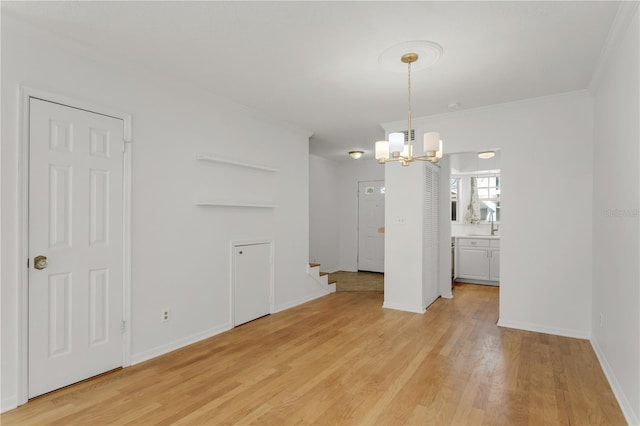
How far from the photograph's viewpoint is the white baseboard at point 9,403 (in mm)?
2221

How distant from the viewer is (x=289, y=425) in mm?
2115

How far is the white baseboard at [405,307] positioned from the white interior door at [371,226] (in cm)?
283

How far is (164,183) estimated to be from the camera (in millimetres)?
3281

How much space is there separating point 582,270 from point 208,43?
14.1 feet

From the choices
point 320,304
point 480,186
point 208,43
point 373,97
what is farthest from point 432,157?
point 480,186

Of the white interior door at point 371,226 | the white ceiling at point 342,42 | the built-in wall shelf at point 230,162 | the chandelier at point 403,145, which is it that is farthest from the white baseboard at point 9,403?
the white interior door at point 371,226

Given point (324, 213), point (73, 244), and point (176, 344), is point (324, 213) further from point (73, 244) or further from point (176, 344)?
point (73, 244)

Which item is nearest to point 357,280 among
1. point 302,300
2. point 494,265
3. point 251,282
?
point 302,300

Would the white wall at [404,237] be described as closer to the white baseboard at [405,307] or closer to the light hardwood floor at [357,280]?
the white baseboard at [405,307]

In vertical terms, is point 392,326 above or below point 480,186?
below

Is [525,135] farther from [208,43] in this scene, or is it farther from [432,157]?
[208,43]

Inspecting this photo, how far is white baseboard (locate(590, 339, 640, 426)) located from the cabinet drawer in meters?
3.23

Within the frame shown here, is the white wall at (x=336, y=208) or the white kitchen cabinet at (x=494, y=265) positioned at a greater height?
the white wall at (x=336, y=208)

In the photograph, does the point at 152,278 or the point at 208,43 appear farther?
the point at 152,278
